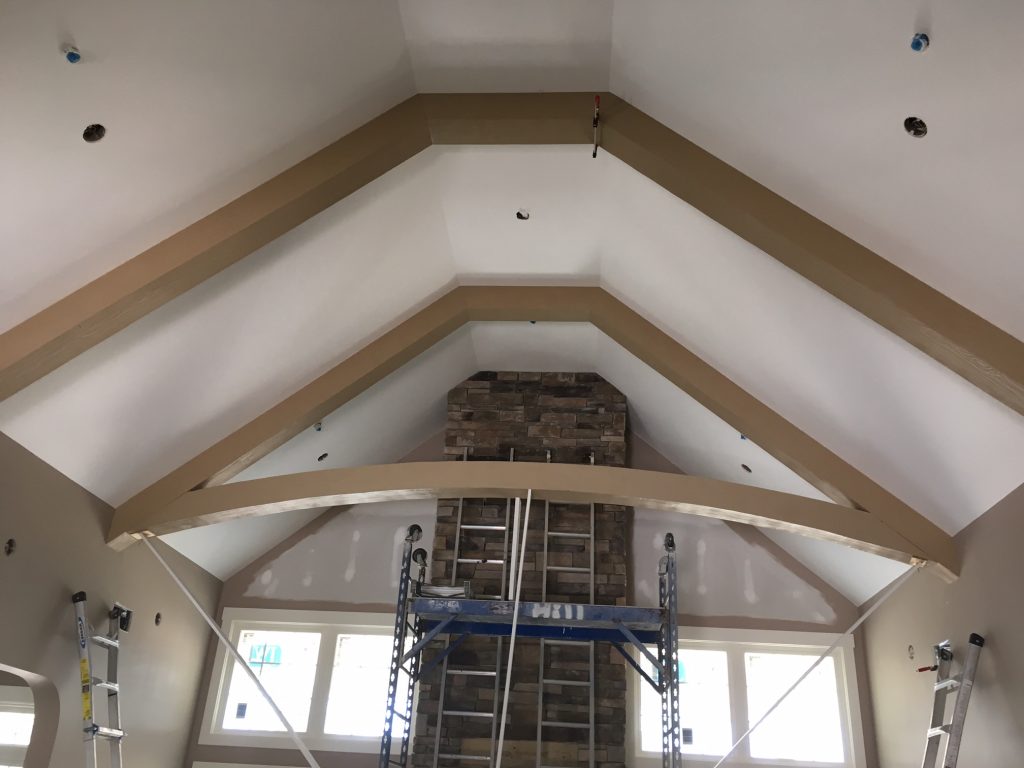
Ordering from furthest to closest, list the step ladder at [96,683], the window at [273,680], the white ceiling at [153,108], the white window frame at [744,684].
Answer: the window at [273,680] → the white window frame at [744,684] → the step ladder at [96,683] → the white ceiling at [153,108]

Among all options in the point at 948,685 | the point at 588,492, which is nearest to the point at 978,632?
the point at 948,685

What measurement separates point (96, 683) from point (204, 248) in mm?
2657

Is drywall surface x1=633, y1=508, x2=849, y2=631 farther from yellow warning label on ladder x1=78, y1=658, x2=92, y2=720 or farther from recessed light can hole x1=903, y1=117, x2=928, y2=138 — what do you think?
recessed light can hole x1=903, y1=117, x2=928, y2=138

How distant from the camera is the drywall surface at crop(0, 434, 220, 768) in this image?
4461mm

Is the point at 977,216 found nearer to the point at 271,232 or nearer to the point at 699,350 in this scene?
the point at 699,350

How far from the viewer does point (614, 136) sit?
4.33 metres

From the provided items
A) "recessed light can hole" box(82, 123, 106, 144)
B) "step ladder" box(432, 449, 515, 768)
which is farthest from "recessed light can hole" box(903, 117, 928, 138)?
"step ladder" box(432, 449, 515, 768)

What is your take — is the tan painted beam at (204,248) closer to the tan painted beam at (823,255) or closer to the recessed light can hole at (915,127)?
the tan painted beam at (823,255)

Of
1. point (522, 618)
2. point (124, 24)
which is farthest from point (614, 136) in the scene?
point (522, 618)

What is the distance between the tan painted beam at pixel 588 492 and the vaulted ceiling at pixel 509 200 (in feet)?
1.45

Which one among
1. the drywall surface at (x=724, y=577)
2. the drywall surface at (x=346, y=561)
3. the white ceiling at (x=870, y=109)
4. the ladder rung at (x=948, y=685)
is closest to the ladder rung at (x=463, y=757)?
the drywall surface at (x=346, y=561)

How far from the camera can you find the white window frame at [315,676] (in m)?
6.31

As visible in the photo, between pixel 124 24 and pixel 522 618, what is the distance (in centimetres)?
412

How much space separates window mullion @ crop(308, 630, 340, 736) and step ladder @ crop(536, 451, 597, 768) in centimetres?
166
